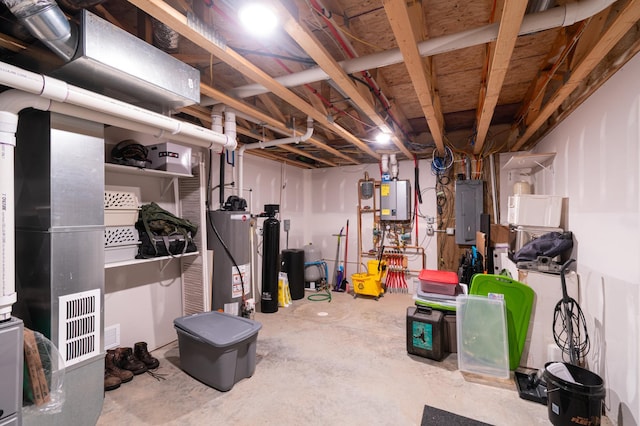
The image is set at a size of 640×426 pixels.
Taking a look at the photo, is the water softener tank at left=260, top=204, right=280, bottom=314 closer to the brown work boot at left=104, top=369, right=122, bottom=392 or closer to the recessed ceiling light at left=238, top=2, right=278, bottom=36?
the brown work boot at left=104, top=369, right=122, bottom=392

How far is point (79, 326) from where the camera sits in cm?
180

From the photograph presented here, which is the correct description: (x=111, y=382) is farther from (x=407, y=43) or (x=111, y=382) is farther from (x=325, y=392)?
(x=407, y=43)

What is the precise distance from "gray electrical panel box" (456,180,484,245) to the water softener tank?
2.93 metres

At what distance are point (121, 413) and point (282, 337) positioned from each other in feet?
5.21

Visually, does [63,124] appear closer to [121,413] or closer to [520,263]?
[121,413]

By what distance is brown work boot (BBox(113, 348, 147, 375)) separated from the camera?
250 cm

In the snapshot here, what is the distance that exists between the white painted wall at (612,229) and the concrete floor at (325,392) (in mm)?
465

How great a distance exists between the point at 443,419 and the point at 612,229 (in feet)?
5.62

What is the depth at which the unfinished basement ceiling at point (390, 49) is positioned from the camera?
4.89 feet

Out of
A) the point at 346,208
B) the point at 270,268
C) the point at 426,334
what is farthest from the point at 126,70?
the point at 346,208

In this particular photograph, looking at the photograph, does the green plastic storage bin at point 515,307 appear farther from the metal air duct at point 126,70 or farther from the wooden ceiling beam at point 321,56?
the metal air duct at point 126,70

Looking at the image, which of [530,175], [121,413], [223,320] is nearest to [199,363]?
[223,320]

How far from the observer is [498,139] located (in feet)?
14.7

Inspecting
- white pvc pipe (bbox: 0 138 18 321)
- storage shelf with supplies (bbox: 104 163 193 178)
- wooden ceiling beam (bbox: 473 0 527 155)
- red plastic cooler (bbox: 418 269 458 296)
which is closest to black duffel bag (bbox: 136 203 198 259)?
storage shelf with supplies (bbox: 104 163 193 178)
